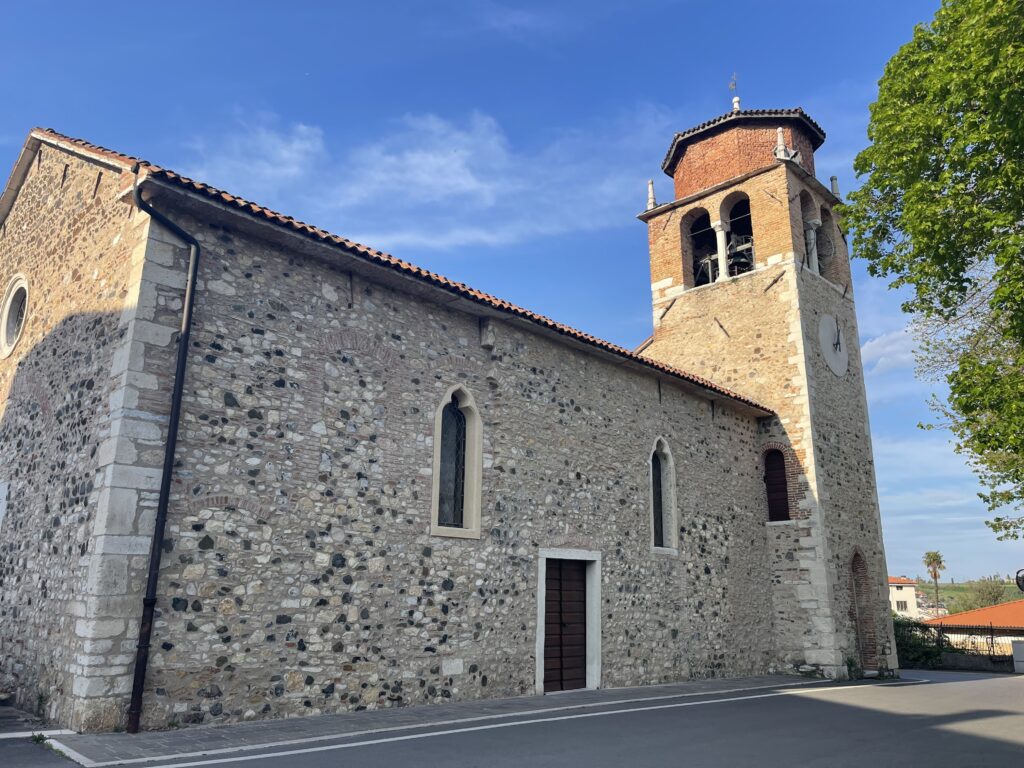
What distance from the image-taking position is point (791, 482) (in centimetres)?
1634

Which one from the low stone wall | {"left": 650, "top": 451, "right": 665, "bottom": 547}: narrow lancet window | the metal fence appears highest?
{"left": 650, "top": 451, "right": 665, "bottom": 547}: narrow lancet window

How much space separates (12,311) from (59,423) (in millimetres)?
4041

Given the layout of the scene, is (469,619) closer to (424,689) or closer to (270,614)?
(424,689)

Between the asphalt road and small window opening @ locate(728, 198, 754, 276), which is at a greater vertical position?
small window opening @ locate(728, 198, 754, 276)

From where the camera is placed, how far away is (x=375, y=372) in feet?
31.5

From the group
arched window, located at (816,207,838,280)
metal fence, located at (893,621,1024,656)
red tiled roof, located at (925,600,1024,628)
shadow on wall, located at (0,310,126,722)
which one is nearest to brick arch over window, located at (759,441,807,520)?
arched window, located at (816,207,838,280)

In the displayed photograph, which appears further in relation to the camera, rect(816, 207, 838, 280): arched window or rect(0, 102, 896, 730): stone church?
rect(816, 207, 838, 280): arched window

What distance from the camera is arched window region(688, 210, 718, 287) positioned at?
63.6ft

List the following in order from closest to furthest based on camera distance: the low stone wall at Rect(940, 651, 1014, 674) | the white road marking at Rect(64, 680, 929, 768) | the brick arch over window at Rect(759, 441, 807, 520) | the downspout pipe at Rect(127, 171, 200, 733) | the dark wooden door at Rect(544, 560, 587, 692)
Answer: the white road marking at Rect(64, 680, 929, 768), the downspout pipe at Rect(127, 171, 200, 733), the dark wooden door at Rect(544, 560, 587, 692), the brick arch over window at Rect(759, 441, 807, 520), the low stone wall at Rect(940, 651, 1014, 674)

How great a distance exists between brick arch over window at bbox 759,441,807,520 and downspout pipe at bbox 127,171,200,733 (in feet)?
43.2

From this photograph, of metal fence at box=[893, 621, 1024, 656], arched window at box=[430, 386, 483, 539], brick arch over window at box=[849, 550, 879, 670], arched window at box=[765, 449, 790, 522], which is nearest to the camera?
arched window at box=[430, 386, 483, 539]

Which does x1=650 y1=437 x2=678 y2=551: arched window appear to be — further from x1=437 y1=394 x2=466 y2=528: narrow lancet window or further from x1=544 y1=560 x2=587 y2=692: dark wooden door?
x1=437 y1=394 x2=466 y2=528: narrow lancet window

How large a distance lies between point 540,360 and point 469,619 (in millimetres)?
4316

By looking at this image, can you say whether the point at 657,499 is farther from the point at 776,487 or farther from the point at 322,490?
Result: the point at 322,490
